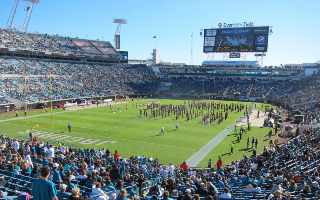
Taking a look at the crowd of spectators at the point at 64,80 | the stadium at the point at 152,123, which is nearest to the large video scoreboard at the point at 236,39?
the stadium at the point at 152,123

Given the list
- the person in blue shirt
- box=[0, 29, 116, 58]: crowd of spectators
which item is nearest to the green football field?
the person in blue shirt

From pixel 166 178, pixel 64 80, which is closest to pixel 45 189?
pixel 166 178

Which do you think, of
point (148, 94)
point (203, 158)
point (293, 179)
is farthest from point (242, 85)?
point (293, 179)

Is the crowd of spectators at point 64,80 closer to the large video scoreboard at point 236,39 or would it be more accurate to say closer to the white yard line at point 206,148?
the large video scoreboard at point 236,39

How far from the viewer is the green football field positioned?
103 feet

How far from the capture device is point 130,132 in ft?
129

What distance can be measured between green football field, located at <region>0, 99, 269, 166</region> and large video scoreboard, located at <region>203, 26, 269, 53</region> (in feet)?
A: 100

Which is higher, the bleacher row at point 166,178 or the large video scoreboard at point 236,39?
the large video scoreboard at point 236,39

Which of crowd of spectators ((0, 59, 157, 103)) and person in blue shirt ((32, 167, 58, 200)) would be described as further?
crowd of spectators ((0, 59, 157, 103))

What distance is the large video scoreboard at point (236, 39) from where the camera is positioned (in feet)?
262

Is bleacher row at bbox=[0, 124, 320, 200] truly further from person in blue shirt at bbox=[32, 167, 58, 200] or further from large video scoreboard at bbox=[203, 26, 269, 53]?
large video scoreboard at bbox=[203, 26, 269, 53]

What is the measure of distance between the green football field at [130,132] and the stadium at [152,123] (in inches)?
4.7

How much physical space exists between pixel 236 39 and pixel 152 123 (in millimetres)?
44236

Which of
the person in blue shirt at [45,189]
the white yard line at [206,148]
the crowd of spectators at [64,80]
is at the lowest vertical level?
the white yard line at [206,148]
